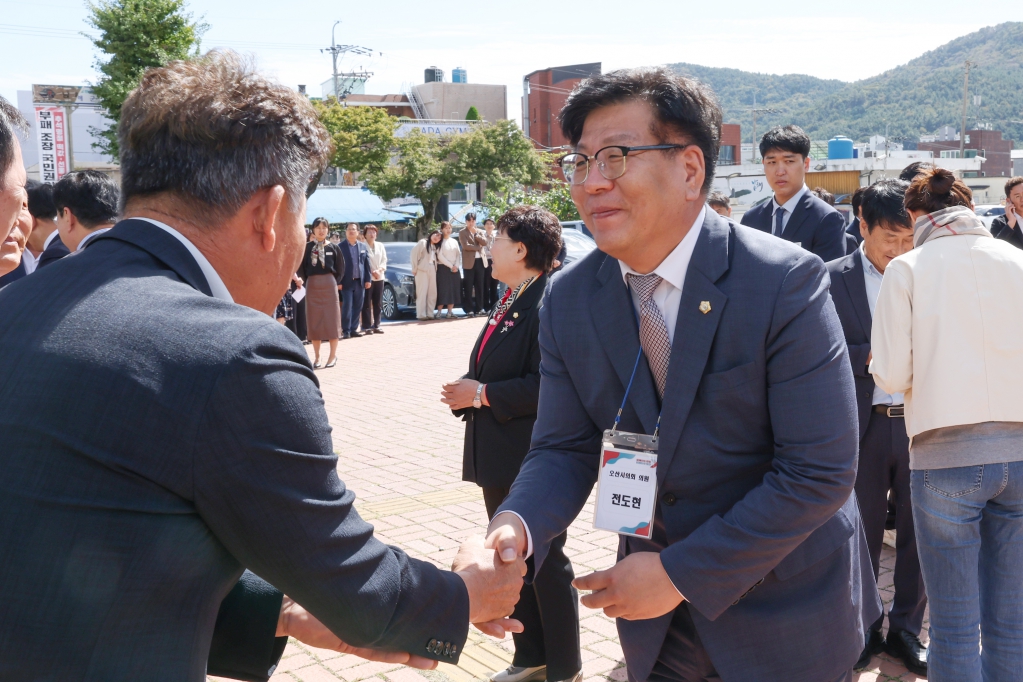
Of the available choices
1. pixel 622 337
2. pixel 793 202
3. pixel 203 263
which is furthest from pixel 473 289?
pixel 203 263

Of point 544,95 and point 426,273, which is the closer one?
point 426,273

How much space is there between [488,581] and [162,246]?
3.68ft

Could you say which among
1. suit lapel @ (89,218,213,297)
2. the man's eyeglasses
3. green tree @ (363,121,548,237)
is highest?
green tree @ (363,121,548,237)

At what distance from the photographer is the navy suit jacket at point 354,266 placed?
15.7 m

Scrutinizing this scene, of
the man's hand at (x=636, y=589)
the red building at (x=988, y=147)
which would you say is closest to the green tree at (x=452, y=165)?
the man's hand at (x=636, y=589)

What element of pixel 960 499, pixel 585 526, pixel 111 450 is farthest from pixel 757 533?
pixel 585 526

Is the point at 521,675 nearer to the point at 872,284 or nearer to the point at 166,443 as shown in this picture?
the point at 872,284

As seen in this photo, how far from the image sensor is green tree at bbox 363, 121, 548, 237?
36.0 metres

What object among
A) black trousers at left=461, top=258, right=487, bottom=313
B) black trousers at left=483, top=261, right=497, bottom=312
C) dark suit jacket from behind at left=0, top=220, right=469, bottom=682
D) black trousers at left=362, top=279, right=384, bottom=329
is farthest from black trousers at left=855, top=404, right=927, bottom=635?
black trousers at left=483, top=261, right=497, bottom=312

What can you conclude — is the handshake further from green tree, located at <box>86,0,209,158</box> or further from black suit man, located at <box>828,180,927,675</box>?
green tree, located at <box>86,0,209,158</box>

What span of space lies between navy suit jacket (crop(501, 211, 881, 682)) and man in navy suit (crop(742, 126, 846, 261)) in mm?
3784

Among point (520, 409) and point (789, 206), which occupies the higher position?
point (789, 206)

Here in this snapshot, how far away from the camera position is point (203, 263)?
1672mm

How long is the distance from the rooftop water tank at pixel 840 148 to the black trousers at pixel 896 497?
46752mm
